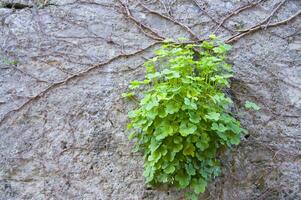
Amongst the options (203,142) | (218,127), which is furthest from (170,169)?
(218,127)

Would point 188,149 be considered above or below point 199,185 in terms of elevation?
above

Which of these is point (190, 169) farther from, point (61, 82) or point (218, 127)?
point (61, 82)

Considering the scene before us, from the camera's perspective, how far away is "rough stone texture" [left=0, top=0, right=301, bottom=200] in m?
2.35

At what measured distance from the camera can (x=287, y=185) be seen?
7.55 ft

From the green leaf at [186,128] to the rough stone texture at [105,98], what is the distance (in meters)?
0.41

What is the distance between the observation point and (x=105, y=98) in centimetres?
255

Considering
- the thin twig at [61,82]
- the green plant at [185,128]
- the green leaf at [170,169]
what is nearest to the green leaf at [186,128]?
the green plant at [185,128]

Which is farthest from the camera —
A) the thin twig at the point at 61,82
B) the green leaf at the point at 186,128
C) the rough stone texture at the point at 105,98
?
the thin twig at the point at 61,82

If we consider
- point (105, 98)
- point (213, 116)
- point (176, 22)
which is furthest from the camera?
point (176, 22)

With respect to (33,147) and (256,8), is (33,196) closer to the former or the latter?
(33,147)

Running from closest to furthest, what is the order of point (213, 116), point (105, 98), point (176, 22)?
point (213, 116) < point (105, 98) < point (176, 22)

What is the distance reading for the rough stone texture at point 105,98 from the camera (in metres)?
2.35

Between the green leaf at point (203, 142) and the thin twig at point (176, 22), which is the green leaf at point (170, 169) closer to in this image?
the green leaf at point (203, 142)

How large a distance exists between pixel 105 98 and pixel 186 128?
716 millimetres
